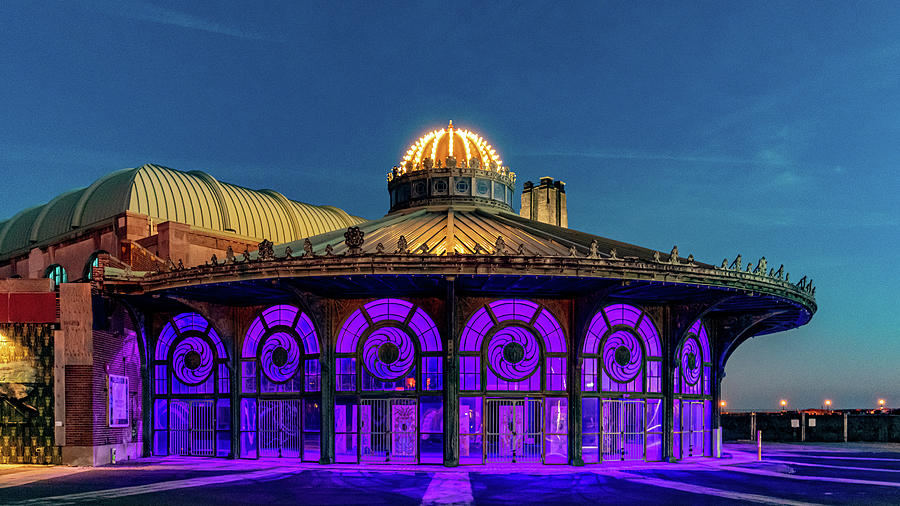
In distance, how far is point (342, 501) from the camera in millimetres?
22641

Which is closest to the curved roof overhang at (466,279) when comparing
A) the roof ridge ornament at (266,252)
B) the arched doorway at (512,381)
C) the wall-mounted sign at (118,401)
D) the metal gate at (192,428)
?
the roof ridge ornament at (266,252)

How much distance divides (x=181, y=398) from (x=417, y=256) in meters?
14.8

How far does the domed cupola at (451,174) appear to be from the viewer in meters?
41.9

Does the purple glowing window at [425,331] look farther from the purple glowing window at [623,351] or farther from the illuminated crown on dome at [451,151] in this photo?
the illuminated crown on dome at [451,151]

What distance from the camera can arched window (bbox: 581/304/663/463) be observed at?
34312mm

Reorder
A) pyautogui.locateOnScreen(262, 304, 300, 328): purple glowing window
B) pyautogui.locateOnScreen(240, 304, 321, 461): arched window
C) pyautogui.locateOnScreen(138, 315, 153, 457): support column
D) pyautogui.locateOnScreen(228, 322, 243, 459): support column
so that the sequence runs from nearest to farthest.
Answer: pyautogui.locateOnScreen(240, 304, 321, 461): arched window < pyautogui.locateOnScreen(262, 304, 300, 328): purple glowing window < pyautogui.locateOnScreen(228, 322, 243, 459): support column < pyautogui.locateOnScreen(138, 315, 153, 457): support column

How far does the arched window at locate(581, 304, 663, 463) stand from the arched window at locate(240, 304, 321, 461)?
1145cm

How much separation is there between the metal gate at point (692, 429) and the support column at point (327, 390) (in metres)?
15.4

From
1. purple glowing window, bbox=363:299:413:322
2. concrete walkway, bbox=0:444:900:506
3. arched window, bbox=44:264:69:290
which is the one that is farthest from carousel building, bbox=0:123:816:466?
arched window, bbox=44:264:69:290

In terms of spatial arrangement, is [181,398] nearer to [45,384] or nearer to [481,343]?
[45,384]

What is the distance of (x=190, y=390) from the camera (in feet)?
123

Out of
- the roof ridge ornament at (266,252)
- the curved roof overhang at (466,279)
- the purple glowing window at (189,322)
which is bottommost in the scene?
the purple glowing window at (189,322)

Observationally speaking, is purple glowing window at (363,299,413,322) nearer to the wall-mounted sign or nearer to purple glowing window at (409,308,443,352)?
purple glowing window at (409,308,443,352)

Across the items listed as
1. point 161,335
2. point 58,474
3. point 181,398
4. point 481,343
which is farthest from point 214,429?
point 481,343
